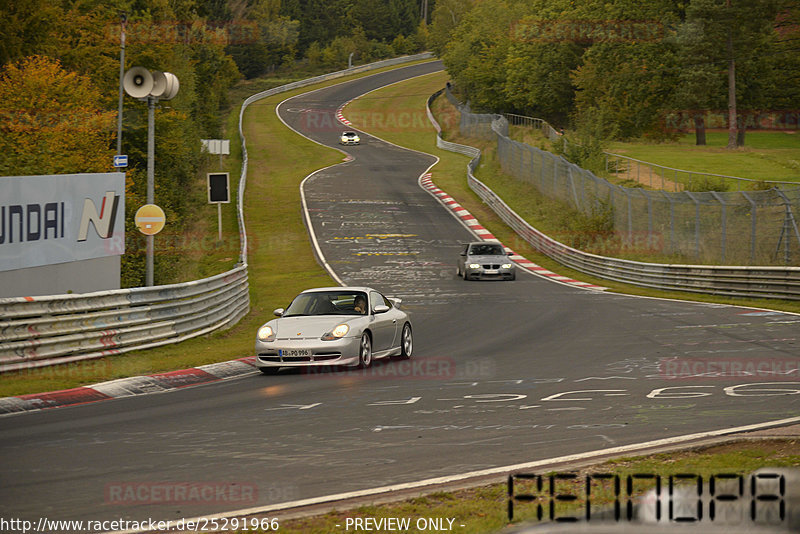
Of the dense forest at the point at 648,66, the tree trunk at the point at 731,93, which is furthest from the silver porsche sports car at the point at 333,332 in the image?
the tree trunk at the point at 731,93

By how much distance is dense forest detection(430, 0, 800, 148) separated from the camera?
68.0 metres

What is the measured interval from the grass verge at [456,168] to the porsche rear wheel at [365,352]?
13.3m

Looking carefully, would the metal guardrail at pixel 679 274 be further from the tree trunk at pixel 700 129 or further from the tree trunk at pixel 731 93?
the tree trunk at pixel 700 129

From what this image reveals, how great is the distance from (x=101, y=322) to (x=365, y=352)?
15.3 feet

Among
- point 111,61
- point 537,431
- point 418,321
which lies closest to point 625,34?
point 111,61

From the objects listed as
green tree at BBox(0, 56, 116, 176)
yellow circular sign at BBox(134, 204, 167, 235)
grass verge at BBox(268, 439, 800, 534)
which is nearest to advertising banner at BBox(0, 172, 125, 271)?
yellow circular sign at BBox(134, 204, 167, 235)

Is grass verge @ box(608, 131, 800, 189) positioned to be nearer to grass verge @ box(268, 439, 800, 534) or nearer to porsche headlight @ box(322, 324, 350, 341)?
porsche headlight @ box(322, 324, 350, 341)

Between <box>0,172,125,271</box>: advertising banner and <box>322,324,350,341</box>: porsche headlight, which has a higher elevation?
<box>0,172,125,271</box>: advertising banner

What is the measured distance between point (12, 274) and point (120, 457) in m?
8.60

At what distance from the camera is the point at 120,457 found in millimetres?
8328

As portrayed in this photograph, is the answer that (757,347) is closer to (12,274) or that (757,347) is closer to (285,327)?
(285,327)

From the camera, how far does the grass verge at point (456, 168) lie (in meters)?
33.9

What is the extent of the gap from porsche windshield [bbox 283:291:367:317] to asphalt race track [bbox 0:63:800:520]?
46.8 inches

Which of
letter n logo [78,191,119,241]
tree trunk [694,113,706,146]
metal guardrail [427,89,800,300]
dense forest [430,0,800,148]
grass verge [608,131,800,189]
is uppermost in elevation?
dense forest [430,0,800,148]
